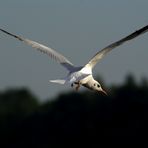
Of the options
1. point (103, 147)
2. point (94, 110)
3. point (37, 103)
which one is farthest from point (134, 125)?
point (37, 103)

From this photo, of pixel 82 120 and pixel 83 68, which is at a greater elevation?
pixel 83 68

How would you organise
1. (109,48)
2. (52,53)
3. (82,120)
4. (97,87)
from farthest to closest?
(82,120)
(52,53)
(97,87)
(109,48)

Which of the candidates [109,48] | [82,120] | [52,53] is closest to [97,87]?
[109,48]

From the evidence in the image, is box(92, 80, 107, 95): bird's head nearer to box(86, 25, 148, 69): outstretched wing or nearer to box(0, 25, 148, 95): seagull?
box(0, 25, 148, 95): seagull

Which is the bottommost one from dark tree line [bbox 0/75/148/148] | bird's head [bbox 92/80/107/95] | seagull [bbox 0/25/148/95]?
dark tree line [bbox 0/75/148/148]

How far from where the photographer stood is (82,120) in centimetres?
5941

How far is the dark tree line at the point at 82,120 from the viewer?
180ft

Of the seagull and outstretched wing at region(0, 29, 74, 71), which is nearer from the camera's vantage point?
the seagull

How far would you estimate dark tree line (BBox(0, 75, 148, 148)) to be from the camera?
180ft

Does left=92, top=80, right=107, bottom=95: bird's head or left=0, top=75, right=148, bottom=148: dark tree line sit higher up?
left=92, top=80, right=107, bottom=95: bird's head

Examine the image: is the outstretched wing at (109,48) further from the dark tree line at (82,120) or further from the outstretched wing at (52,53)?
the dark tree line at (82,120)

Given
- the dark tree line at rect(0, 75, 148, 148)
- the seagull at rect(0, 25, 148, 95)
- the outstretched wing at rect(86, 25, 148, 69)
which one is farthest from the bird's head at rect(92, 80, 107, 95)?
the dark tree line at rect(0, 75, 148, 148)

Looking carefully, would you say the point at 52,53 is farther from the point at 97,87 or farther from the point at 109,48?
the point at 109,48

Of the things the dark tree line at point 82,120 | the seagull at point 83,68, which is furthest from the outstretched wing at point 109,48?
the dark tree line at point 82,120
